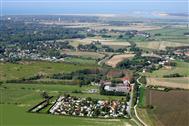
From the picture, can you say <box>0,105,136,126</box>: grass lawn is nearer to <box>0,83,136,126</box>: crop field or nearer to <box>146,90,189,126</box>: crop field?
<box>0,83,136,126</box>: crop field

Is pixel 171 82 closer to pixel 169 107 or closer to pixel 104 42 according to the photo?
pixel 169 107

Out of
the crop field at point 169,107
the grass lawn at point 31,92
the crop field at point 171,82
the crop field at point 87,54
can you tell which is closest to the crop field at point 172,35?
the crop field at point 87,54

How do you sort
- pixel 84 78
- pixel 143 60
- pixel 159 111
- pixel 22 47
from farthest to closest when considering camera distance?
pixel 22 47
pixel 143 60
pixel 84 78
pixel 159 111

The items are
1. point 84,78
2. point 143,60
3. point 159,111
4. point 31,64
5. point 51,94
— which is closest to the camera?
point 159,111

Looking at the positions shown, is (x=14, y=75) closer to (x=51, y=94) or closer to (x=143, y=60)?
(x=51, y=94)

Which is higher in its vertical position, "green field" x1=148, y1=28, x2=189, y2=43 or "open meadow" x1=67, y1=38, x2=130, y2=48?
"green field" x1=148, y1=28, x2=189, y2=43

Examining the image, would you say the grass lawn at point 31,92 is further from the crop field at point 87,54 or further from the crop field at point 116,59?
the crop field at point 87,54

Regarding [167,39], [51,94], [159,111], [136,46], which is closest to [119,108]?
[159,111]

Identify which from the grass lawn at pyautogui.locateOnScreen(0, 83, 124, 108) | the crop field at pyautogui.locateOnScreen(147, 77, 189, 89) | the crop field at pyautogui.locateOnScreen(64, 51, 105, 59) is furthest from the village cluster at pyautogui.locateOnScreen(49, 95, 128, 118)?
the crop field at pyautogui.locateOnScreen(64, 51, 105, 59)

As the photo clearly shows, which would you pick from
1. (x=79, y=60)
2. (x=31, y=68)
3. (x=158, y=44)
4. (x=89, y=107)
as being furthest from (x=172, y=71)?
(x=158, y=44)
